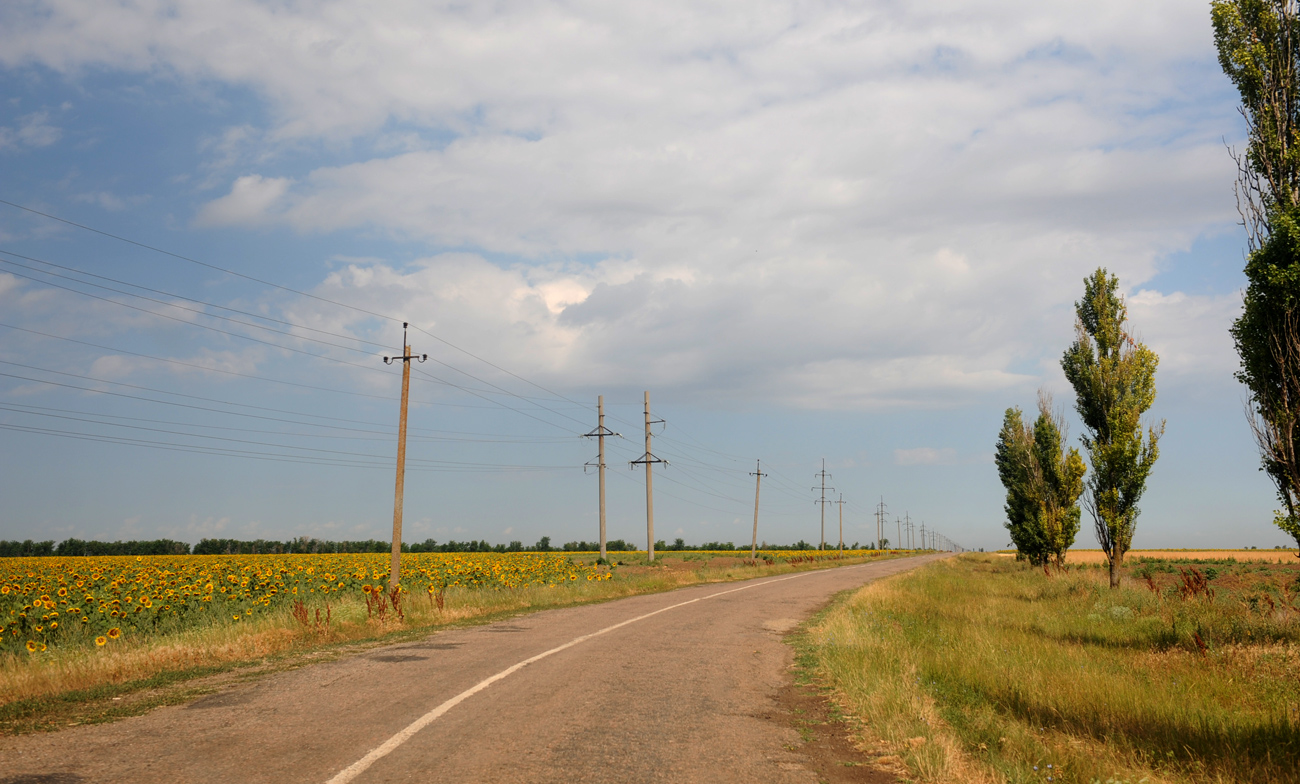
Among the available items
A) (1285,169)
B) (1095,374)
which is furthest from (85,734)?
(1095,374)

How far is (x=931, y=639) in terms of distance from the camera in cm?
1505

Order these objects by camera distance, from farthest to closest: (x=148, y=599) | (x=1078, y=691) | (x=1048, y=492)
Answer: (x=1048, y=492), (x=148, y=599), (x=1078, y=691)

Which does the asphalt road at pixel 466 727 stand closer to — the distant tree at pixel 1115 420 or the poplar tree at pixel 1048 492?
the distant tree at pixel 1115 420

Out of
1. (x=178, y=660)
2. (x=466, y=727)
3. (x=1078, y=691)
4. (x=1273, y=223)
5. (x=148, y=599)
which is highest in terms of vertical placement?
(x=1273, y=223)

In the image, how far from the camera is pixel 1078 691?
10.4 m

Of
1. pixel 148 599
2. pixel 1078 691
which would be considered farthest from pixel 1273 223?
pixel 148 599

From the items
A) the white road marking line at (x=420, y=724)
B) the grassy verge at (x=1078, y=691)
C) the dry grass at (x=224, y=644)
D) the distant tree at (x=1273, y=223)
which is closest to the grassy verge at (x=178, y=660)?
the dry grass at (x=224, y=644)

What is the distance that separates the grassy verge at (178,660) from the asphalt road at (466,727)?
0.80 m

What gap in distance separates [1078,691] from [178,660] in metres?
13.2

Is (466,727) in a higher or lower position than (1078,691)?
higher

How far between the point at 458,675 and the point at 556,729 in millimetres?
3301

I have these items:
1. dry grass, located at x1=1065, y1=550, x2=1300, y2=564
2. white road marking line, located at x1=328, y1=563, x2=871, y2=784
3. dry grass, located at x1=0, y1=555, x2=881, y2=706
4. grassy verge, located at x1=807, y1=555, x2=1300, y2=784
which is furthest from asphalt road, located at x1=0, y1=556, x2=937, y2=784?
dry grass, located at x1=1065, y1=550, x2=1300, y2=564

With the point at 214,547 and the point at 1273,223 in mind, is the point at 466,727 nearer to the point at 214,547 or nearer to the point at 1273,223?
the point at 1273,223

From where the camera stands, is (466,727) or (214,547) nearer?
(466,727)
